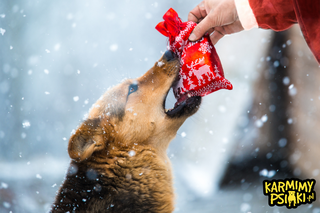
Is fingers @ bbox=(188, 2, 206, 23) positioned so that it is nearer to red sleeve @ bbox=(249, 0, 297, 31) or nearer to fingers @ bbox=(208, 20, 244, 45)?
fingers @ bbox=(208, 20, 244, 45)

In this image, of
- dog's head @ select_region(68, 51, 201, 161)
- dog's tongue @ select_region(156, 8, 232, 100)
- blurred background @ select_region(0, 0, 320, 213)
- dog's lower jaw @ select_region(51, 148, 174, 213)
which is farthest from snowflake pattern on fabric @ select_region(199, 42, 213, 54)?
blurred background @ select_region(0, 0, 320, 213)

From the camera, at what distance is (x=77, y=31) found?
408 centimetres

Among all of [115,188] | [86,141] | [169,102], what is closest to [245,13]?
[86,141]

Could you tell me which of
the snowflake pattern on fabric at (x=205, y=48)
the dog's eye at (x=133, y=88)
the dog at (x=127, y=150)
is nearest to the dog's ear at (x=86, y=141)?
the dog at (x=127, y=150)

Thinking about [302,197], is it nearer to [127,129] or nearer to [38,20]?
[127,129]

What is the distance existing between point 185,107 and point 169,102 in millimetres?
1908

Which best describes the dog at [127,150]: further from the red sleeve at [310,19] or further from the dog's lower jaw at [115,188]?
the red sleeve at [310,19]

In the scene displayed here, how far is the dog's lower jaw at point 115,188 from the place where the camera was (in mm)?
1712

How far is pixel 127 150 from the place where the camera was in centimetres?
192

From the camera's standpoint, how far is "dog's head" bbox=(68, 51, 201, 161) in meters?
1.95

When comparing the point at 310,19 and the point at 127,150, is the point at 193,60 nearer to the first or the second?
the point at 310,19

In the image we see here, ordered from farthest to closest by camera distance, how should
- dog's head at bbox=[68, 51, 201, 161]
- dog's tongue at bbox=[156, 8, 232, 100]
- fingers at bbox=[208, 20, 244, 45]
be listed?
fingers at bbox=[208, 20, 244, 45]
dog's head at bbox=[68, 51, 201, 161]
dog's tongue at bbox=[156, 8, 232, 100]

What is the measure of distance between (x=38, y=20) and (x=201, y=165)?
13.6 ft

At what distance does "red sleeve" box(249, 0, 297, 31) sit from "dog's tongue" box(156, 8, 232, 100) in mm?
424
